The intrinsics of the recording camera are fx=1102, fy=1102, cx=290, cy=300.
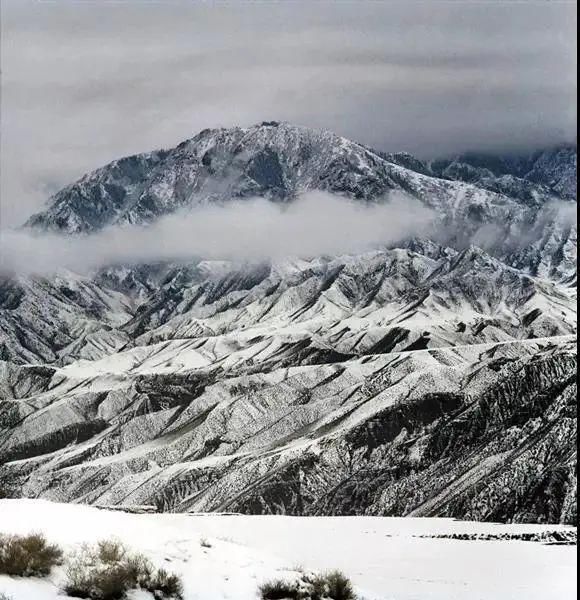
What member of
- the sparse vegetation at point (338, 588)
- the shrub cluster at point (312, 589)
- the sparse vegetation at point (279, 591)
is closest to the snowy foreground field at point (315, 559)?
the sparse vegetation at point (279, 591)

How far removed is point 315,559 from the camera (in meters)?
33.3

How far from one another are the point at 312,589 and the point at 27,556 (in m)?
6.23

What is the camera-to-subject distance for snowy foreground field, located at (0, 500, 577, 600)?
2480 centimetres

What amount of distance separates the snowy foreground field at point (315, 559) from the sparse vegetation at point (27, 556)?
30cm

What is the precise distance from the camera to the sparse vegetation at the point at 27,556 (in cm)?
2322

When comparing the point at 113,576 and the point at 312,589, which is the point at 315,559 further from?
the point at 113,576

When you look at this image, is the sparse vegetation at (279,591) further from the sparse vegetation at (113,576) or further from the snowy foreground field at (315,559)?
the sparse vegetation at (113,576)

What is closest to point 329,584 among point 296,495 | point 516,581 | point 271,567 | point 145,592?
point 271,567

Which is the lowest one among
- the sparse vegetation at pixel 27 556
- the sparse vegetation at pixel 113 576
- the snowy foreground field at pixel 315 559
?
the snowy foreground field at pixel 315 559

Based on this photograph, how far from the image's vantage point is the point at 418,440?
160625 millimetres

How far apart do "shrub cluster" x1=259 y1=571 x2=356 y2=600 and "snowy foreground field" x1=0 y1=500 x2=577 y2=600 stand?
0.39 meters

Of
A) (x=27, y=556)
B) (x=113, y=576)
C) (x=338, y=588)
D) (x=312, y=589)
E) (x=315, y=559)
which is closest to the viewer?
(x=113, y=576)

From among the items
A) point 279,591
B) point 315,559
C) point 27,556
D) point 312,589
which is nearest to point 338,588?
point 312,589

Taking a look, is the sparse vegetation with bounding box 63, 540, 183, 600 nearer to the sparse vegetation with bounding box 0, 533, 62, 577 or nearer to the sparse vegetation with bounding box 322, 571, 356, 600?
the sparse vegetation with bounding box 0, 533, 62, 577
